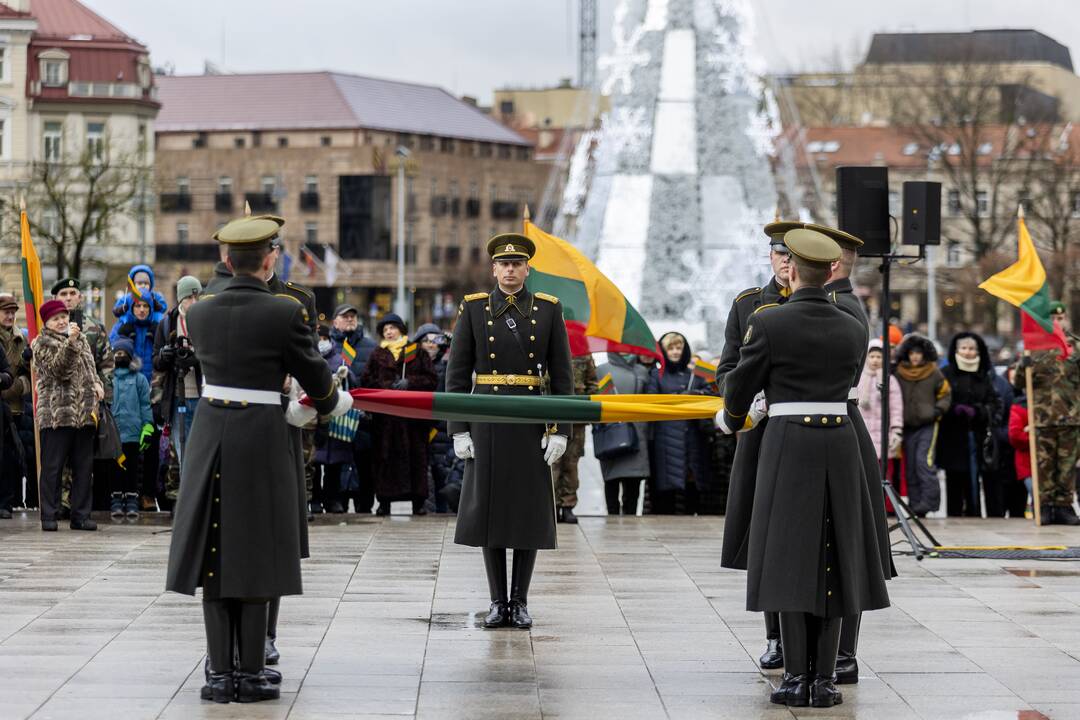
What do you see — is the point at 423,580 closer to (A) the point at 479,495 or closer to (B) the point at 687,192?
(A) the point at 479,495

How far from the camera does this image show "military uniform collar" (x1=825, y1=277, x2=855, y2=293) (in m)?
→ 9.57

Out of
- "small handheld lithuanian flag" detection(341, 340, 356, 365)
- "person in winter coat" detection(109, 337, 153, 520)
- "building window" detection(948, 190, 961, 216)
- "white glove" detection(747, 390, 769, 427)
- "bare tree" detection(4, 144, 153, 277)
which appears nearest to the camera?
"white glove" detection(747, 390, 769, 427)

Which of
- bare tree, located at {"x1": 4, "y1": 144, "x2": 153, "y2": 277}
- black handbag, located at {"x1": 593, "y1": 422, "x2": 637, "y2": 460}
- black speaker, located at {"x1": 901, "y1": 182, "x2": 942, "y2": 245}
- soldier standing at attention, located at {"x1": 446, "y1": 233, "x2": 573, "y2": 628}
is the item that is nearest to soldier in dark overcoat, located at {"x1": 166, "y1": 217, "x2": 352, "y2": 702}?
soldier standing at attention, located at {"x1": 446, "y1": 233, "x2": 573, "y2": 628}

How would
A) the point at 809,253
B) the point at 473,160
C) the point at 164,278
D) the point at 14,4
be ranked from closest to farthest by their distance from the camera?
the point at 809,253
the point at 14,4
the point at 164,278
the point at 473,160

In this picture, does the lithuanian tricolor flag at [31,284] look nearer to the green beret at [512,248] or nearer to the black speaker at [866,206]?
the black speaker at [866,206]

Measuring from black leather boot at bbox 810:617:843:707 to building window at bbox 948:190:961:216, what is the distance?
202 ft

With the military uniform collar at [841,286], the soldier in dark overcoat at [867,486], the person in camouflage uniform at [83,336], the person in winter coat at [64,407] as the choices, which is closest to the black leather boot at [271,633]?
the soldier in dark overcoat at [867,486]

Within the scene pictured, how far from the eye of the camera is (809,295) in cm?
871

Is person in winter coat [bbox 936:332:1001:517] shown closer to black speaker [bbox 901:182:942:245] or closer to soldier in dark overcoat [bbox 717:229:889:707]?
black speaker [bbox 901:182:942:245]

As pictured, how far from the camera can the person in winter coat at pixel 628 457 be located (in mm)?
17422

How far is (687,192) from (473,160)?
81.7 metres

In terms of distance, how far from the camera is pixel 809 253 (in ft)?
28.4

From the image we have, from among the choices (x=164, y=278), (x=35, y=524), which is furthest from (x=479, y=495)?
(x=164, y=278)

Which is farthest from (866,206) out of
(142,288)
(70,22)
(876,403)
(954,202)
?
(70,22)
